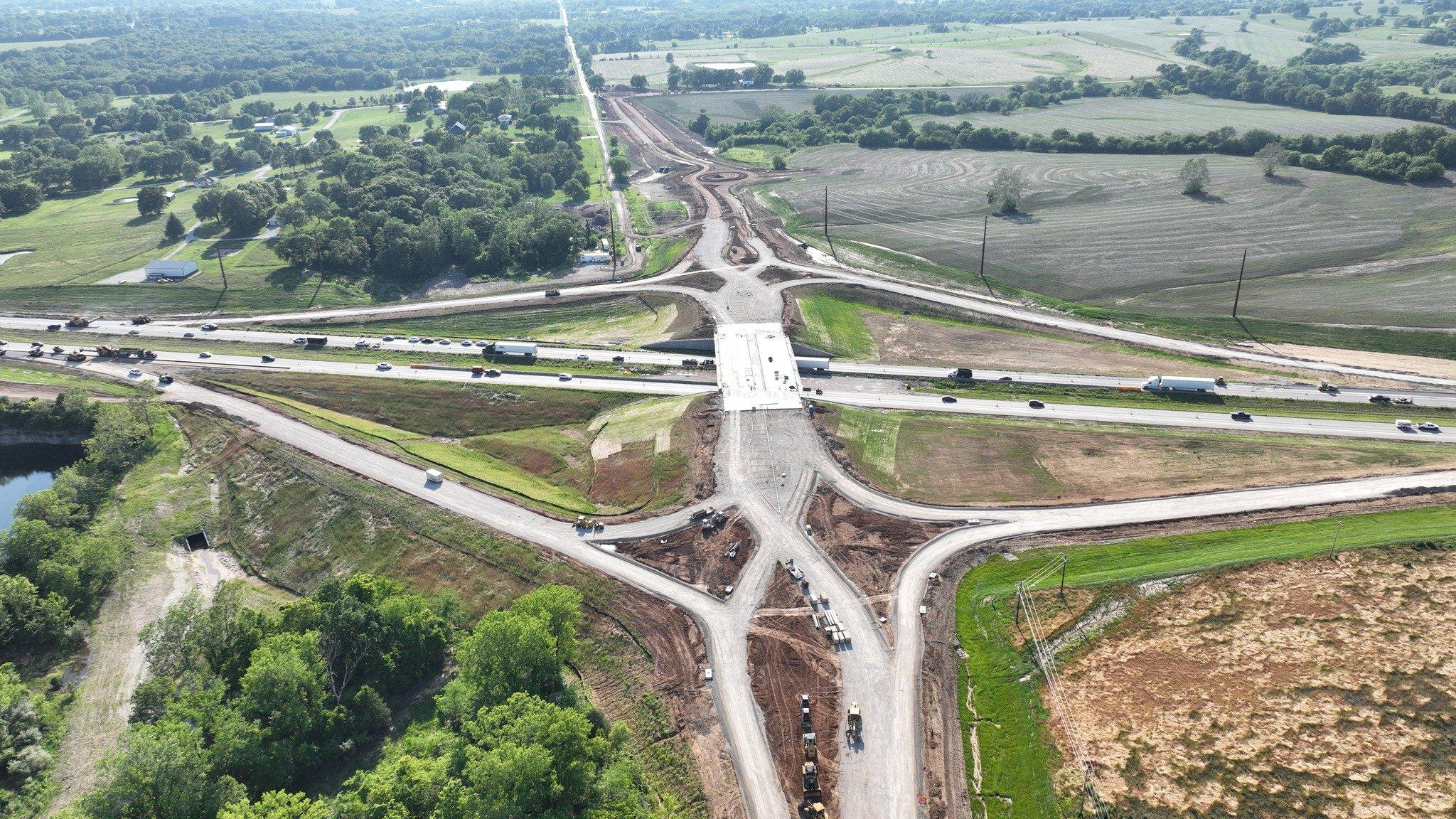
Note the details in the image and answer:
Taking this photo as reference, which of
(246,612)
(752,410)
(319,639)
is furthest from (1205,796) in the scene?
(246,612)

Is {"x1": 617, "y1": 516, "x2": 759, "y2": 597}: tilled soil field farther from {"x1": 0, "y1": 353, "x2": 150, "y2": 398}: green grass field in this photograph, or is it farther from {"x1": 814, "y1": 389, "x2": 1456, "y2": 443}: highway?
{"x1": 0, "y1": 353, "x2": 150, "y2": 398}: green grass field

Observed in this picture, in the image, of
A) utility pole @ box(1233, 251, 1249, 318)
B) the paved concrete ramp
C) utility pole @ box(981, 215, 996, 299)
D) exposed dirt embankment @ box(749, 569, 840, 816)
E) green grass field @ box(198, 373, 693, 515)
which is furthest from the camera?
utility pole @ box(981, 215, 996, 299)

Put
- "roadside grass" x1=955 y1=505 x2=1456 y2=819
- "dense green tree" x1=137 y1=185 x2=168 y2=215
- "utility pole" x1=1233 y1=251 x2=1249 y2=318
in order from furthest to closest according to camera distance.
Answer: "dense green tree" x1=137 y1=185 x2=168 y2=215
"utility pole" x1=1233 y1=251 x2=1249 y2=318
"roadside grass" x1=955 y1=505 x2=1456 y2=819

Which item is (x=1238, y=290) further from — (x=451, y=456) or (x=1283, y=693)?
(x=451, y=456)

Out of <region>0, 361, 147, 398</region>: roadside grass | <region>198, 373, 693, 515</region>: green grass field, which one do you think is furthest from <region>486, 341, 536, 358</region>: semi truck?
<region>0, 361, 147, 398</region>: roadside grass

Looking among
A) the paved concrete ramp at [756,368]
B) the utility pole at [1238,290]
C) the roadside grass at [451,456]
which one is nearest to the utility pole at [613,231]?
the paved concrete ramp at [756,368]

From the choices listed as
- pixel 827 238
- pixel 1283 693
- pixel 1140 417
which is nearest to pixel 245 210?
pixel 827 238
